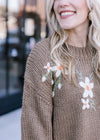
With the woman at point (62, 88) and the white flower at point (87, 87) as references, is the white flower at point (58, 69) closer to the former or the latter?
the woman at point (62, 88)

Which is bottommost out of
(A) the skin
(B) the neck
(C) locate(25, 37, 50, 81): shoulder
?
(C) locate(25, 37, 50, 81): shoulder

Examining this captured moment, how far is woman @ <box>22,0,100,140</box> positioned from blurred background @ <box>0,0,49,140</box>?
377 cm

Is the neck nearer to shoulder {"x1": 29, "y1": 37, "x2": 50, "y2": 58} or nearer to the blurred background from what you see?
shoulder {"x1": 29, "y1": 37, "x2": 50, "y2": 58}

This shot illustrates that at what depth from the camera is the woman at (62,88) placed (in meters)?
1.43

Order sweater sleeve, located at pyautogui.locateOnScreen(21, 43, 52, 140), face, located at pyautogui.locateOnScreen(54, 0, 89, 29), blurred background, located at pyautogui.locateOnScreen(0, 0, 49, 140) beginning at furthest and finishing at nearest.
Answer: blurred background, located at pyautogui.locateOnScreen(0, 0, 49, 140) < face, located at pyautogui.locateOnScreen(54, 0, 89, 29) < sweater sleeve, located at pyautogui.locateOnScreen(21, 43, 52, 140)

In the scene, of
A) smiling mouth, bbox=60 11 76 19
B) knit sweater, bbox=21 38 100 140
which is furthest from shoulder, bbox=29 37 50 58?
smiling mouth, bbox=60 11 76 19

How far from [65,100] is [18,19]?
4959 mm

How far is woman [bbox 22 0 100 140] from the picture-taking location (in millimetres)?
1435

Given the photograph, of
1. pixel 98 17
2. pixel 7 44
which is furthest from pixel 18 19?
pixel 98 17

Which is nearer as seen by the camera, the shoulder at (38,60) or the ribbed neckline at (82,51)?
the shoulder at (38,60)

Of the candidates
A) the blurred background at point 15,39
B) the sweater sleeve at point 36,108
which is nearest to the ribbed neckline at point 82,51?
the sweater sleeve at point 36,108

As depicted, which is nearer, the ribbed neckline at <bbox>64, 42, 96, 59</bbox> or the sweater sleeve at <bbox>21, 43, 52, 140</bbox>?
the sweater sleeve at <bbox>21, 43, 52, 140</bbox>

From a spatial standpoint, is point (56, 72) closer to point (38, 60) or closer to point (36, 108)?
point (38, 60)

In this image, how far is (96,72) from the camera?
1.56m
